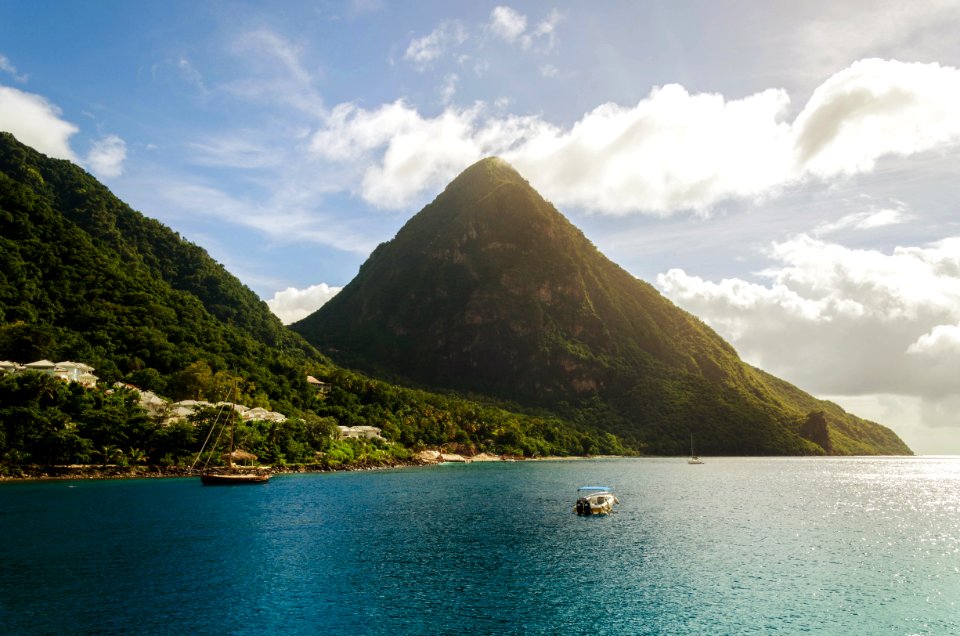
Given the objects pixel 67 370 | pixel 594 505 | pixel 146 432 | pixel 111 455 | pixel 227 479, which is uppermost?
pixel 67 370

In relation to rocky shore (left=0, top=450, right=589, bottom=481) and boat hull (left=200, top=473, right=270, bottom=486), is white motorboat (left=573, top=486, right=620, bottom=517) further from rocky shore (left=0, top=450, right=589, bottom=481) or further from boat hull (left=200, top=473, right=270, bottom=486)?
rocky shore (left=0, top=450, right=589, bottom=481)

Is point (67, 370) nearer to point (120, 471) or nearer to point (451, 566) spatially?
point (120, 471)

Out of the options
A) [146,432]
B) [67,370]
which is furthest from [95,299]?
[146,432]

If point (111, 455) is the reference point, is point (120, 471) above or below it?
below

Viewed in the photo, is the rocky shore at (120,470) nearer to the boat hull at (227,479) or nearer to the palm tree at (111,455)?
the palm tree at (111,455)

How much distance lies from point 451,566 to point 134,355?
99.4 m

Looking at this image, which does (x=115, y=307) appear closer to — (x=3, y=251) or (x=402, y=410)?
(x=3, y=251)

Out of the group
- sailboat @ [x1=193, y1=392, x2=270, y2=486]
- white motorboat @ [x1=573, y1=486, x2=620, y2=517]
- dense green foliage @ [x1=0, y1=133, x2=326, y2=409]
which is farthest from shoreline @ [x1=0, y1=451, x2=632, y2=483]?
white motorboat @ [x1=573, y1=486, x2=620, y2=517]

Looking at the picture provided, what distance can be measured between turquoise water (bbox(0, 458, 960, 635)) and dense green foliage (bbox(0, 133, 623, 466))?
15.2 m

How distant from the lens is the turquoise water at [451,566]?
→ 28.4 meters

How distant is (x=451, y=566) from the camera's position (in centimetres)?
3872

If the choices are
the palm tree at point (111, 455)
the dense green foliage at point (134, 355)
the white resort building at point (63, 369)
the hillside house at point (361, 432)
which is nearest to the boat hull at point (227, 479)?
the palm tree at point (111, 455)

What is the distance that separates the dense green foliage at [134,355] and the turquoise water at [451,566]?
15185 millimetres

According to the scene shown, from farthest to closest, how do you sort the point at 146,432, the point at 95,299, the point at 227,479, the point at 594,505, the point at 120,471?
the point at 95,299 < the point at 146,432 < the point at 120,471 < the point at 227,479 < the point at 594,505
